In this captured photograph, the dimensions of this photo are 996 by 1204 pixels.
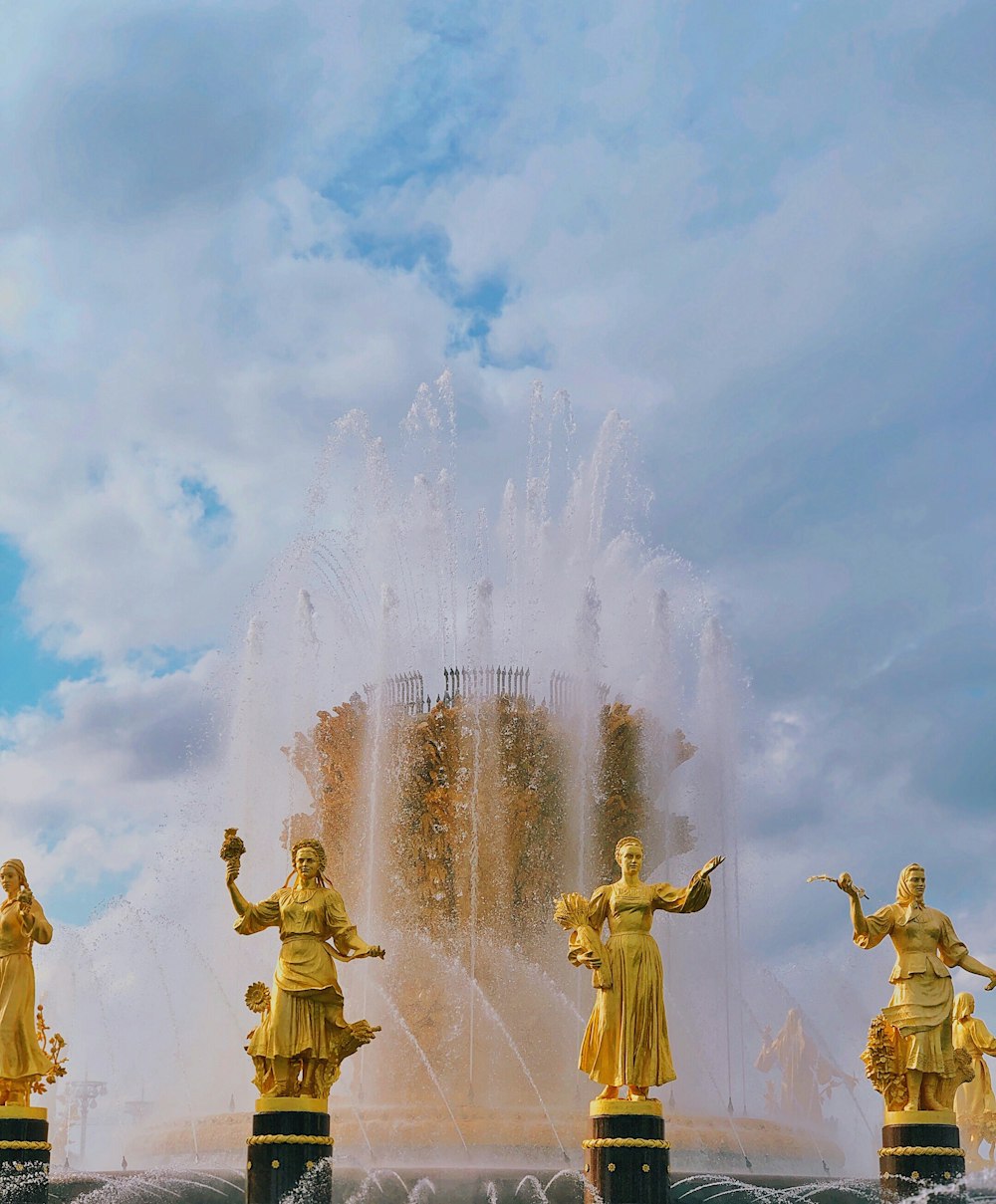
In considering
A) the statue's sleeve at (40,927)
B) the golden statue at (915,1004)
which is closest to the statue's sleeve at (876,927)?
the golden statue at (915,1004)

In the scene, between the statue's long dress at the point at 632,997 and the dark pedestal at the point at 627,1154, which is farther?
the statue's long dress at the point at 632,997

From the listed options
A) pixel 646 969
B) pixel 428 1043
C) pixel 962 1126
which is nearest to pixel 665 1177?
pixel 646 969

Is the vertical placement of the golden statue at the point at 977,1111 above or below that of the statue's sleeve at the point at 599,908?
below

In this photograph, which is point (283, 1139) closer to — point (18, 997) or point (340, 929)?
point (340, 929)

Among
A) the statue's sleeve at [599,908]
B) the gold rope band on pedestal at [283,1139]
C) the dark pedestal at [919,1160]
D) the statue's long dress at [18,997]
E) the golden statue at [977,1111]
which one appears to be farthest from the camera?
the golden statue at [977,1111]

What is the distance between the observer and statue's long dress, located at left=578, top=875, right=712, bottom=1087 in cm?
1889

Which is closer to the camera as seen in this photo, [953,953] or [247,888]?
[953,953]

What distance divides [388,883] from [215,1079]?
4719 millimetres

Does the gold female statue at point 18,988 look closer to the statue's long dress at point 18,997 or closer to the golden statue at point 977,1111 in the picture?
the statue's long dress at point 18,997

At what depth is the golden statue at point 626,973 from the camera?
1891cm

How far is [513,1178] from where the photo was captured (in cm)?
2195

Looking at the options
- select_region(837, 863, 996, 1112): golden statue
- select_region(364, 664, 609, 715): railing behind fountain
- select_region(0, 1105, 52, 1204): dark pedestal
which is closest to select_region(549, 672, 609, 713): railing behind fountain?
select_region(364, 664, 609, 715): railing behind fountain

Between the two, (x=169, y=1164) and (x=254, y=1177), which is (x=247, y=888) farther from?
(x=254, y=1177)

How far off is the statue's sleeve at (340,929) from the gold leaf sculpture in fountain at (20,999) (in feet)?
13.2
